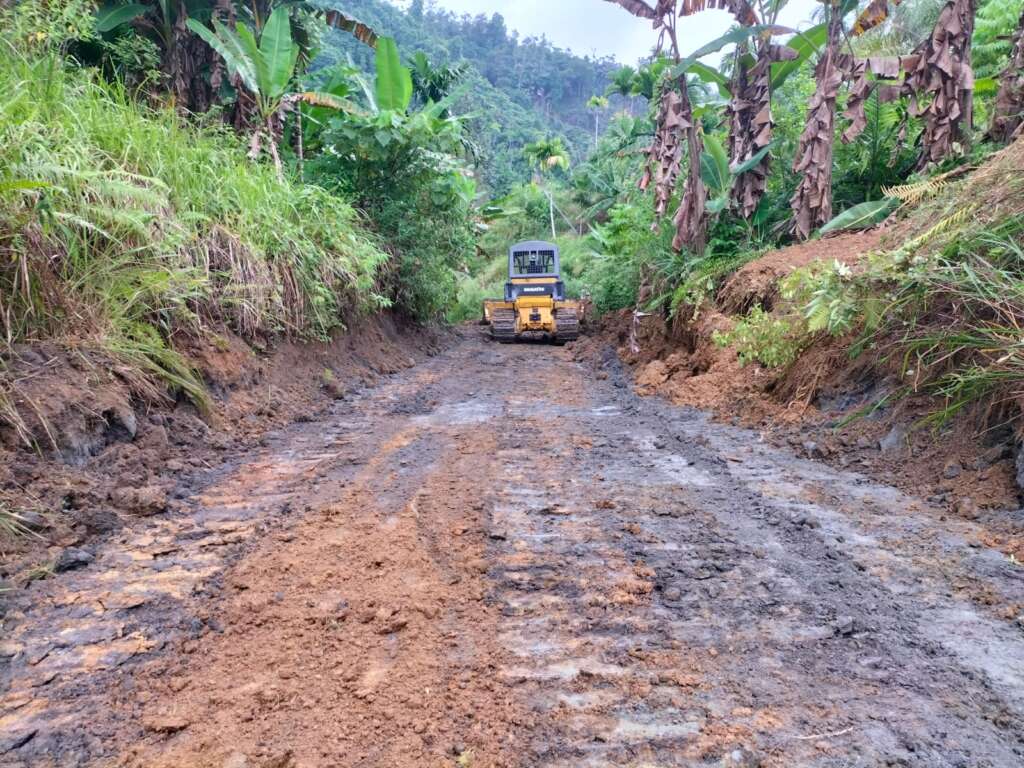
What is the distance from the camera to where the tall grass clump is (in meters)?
4.33

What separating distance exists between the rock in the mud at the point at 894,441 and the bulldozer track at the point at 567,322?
1100cm

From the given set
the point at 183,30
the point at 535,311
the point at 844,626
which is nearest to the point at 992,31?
the point at 535,311

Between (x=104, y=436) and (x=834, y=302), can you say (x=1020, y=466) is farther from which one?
(x=104, y=436)

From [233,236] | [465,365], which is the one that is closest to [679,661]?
[233,236]

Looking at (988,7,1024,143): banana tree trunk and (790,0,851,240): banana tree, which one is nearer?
(988,7,1024,143): banana tree trunk

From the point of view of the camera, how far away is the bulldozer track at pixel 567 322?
614 inches

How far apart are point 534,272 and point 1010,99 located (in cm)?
1148

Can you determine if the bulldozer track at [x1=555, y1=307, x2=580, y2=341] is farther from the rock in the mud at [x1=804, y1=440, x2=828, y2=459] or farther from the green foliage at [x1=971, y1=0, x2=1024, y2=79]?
the rock in the mud at [x1=804, y1=440, x2=828, y2=459]

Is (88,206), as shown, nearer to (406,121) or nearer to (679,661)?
(679,661)

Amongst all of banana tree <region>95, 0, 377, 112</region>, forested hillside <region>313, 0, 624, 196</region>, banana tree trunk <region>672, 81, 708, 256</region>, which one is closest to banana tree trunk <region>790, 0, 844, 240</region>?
banana tree trunk <region>672, 81, 708, 256</region>

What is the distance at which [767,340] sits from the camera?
6.73 m

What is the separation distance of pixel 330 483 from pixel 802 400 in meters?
4.30

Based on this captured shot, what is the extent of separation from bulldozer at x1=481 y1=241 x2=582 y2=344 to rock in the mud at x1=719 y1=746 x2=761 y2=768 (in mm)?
13951

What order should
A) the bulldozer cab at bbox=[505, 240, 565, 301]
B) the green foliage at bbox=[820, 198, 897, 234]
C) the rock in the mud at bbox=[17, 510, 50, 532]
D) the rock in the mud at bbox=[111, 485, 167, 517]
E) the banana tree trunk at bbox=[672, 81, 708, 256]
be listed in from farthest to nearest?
the bulldozer cab at bbox=[505, 240, 565, 301], the banana tree trunk at bbox=[672, 81, 708, 256], the green foliage at bbox=[820, 198, 897, 234], the rock in the mud at bbox=[111, 485, 167, 517], the rock in the mud at bbox=[17, 510, 50, 532]
